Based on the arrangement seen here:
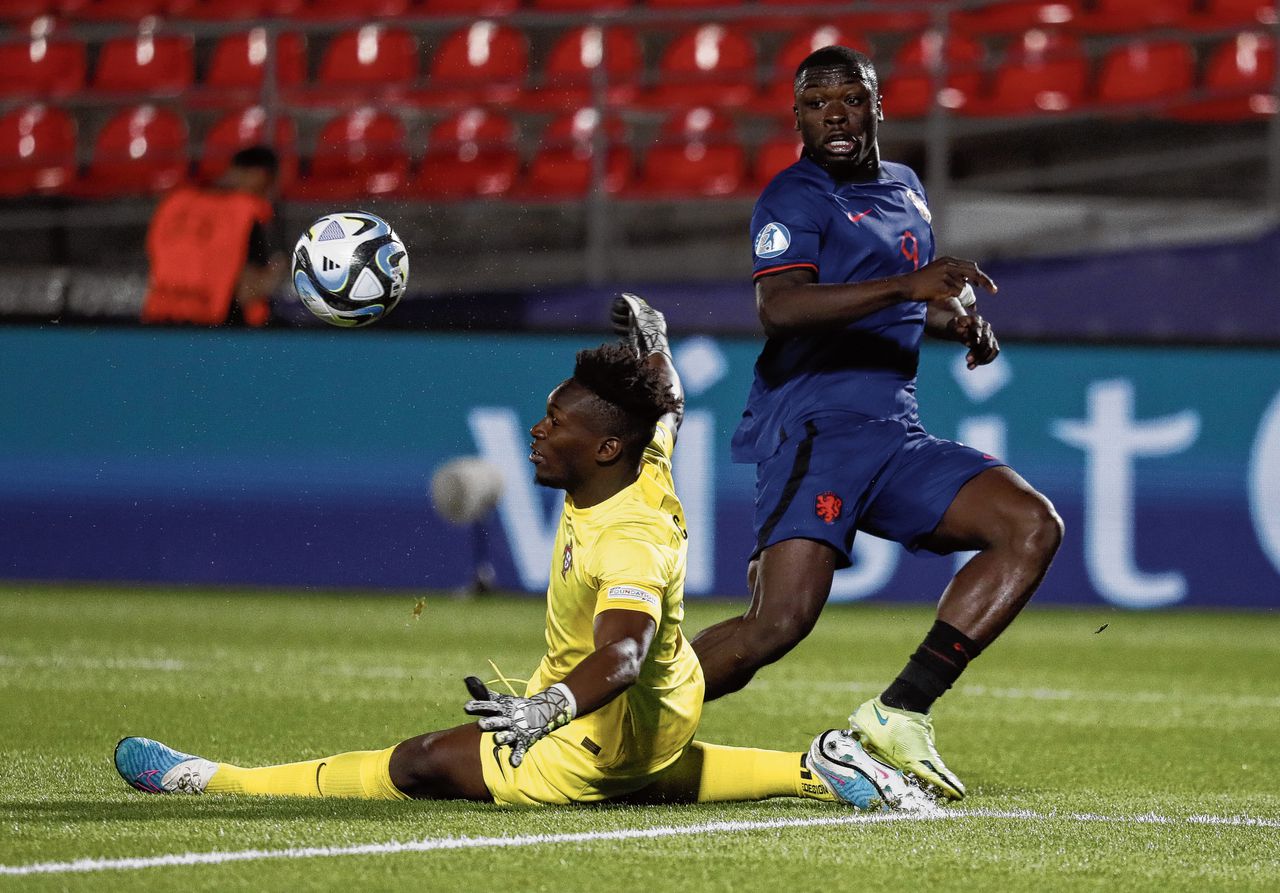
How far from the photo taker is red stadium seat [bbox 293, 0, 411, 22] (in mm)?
14156

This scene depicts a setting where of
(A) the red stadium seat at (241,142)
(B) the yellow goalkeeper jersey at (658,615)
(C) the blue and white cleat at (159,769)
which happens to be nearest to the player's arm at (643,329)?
(B) the yellow goalkeeper jersey at (658,615)

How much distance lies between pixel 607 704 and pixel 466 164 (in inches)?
360

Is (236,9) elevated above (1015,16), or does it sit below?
above

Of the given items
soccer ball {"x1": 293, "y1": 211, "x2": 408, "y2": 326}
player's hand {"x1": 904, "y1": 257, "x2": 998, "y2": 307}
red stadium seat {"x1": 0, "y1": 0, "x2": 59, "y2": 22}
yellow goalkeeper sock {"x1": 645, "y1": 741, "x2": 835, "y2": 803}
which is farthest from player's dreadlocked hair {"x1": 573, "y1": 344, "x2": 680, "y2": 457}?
red stadium seat {"x1": 0, "y1": 0, "x2": 59, "y2": 22}

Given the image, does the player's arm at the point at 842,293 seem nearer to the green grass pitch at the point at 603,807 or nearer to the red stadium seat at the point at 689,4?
the green grass pitch at the point at 603,807

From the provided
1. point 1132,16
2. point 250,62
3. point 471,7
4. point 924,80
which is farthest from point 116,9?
point 1132,16

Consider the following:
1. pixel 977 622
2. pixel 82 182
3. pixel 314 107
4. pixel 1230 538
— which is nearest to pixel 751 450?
pixel 977 622

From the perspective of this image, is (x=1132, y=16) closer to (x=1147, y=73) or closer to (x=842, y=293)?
(x=1147, y=73)

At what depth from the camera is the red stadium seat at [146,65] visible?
14.1 metres

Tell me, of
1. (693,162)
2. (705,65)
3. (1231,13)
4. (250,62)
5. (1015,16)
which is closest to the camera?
(1231,13)

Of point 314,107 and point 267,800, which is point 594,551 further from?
point 314,107

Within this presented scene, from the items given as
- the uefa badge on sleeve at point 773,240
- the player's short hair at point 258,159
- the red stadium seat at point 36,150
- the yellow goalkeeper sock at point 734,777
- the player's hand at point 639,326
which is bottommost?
the yellow goalkeeper sock at point 734,777

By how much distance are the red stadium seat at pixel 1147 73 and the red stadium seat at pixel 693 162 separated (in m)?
2.38

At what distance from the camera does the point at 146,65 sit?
14234 mm
